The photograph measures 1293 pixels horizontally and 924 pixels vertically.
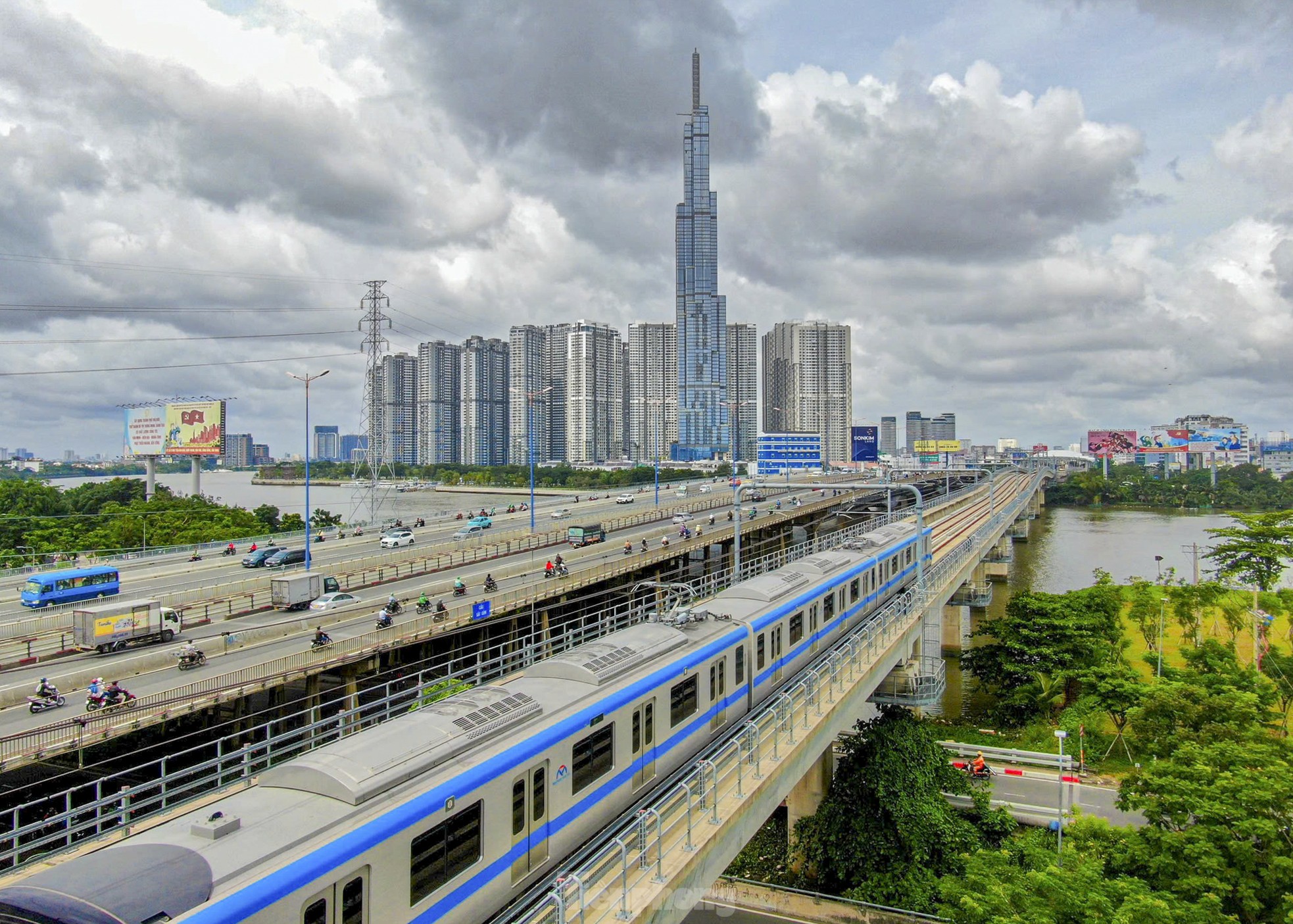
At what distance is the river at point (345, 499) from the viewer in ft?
345

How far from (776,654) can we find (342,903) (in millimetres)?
12039

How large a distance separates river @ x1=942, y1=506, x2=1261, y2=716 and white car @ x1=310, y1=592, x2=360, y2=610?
90.8 ft

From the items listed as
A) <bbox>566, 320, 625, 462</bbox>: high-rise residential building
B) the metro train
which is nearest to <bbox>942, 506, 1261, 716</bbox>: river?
the metro train

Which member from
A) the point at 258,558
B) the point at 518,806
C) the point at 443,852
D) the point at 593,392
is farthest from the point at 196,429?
the point at 593,392

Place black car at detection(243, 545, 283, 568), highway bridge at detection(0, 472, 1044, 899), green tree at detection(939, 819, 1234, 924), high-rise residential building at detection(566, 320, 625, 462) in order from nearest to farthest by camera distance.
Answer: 1. green tree at detection(939, 819, 1234, 924)
2. highway bridge at detection(0, 472, 1044, 899)
3. black car at detection(243, 545, 283, 568)
4. high-rise residential building at detection(566, 320, 625, 462)

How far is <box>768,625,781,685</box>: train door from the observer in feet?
58.3

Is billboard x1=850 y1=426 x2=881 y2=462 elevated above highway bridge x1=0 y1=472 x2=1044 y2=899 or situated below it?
above

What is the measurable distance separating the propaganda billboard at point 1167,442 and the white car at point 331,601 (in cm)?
20753

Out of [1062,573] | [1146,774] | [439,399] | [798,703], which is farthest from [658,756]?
[439,399]

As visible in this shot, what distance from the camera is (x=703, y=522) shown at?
187ft

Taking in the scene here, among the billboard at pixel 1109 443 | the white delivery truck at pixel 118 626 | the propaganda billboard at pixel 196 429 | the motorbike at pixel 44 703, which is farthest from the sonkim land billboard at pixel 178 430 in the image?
the billboard at pixel 1109 443

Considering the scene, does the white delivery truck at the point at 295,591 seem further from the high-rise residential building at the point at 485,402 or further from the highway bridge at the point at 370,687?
the high-rise residential building at the point at 485,402

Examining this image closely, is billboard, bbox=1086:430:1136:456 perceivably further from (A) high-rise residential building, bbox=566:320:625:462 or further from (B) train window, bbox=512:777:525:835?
(B) train window, bbox=512:777:525:835

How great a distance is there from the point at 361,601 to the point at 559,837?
74.6ft
